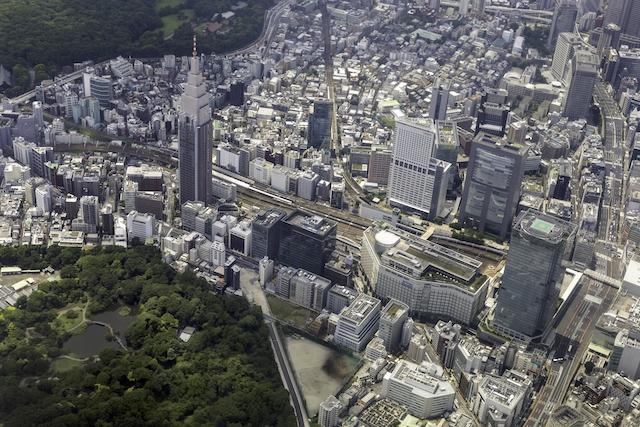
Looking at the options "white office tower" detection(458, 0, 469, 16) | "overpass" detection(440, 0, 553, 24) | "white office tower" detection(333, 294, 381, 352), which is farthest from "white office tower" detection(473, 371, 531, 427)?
"overpass" detection(440, 0, 553, 24)

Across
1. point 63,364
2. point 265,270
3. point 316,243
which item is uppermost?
point 316,243

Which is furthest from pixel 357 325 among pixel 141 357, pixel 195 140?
pixel 195 140

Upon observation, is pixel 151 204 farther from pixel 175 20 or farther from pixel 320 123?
pixel 175 20

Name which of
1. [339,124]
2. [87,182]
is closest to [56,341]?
[87,182]

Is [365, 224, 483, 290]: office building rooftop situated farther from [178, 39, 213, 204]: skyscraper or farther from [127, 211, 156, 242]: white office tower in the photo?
[127, 211, 156, 242]: white office tower

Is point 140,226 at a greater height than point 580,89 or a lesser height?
lesser

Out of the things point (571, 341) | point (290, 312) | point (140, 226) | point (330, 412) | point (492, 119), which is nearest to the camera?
point (330, 412)

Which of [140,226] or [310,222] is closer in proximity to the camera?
[310,222]
